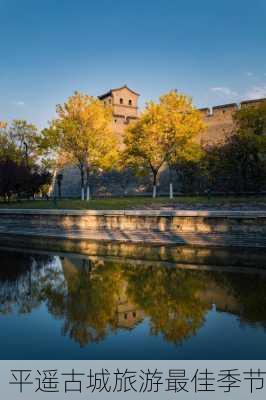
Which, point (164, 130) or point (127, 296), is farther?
point (164, 130)

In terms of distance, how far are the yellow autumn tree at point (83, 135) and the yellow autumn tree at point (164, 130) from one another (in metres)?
1.80

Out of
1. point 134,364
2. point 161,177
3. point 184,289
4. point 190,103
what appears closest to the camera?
point 134,364

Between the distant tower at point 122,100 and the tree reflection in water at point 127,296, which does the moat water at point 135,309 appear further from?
the distant tower at point 122,100

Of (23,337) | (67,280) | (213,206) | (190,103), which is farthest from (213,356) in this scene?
(190,103)

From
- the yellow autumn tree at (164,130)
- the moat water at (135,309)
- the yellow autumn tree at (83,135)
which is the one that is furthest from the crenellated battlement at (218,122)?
the moat water at (135,309)

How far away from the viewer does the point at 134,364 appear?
4.36 m

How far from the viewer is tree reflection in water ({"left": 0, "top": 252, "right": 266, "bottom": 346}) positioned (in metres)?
6.65

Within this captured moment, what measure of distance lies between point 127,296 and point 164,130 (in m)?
16.6

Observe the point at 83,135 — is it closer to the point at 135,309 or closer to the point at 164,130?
the point at 164,130

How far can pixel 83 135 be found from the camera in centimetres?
2441

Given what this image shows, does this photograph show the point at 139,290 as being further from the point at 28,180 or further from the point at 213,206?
the point at 28,180

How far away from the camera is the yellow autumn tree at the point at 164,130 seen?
2320 cm

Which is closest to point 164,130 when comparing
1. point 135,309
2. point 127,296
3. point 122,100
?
point 127,296

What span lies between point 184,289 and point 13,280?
4.80m
